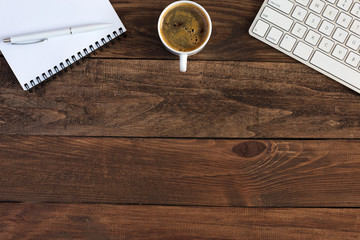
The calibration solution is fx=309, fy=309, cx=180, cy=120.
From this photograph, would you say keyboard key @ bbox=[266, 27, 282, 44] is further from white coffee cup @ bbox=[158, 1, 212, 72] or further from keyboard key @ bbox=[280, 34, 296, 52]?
white coffee cup @ bbox=[158, 1, 212, 72]

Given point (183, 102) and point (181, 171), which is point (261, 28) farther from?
point (181, 171)

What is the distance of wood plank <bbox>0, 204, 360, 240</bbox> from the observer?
0.66 m

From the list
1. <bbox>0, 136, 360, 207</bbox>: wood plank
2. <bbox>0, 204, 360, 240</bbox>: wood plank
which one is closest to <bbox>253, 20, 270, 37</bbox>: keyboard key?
<bbox>0, 136, 360, 207</bbox>: wood plank

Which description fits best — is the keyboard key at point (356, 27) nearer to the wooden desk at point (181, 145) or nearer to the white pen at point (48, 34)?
the wooden desk at point (181, 145)

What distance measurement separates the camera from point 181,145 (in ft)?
2.19

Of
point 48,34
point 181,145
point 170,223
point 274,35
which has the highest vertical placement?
point 274,35

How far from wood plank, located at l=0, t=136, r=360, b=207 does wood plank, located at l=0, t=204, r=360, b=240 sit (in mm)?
19

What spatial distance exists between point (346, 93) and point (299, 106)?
10 cm

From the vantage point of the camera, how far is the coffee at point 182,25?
625 mm

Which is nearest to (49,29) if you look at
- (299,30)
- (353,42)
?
(299,30)

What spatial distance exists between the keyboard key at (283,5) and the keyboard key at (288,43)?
52mm

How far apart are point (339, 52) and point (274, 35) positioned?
0.14 meters

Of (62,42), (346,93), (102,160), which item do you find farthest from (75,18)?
(346,93)

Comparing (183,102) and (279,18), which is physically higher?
(279,18)
